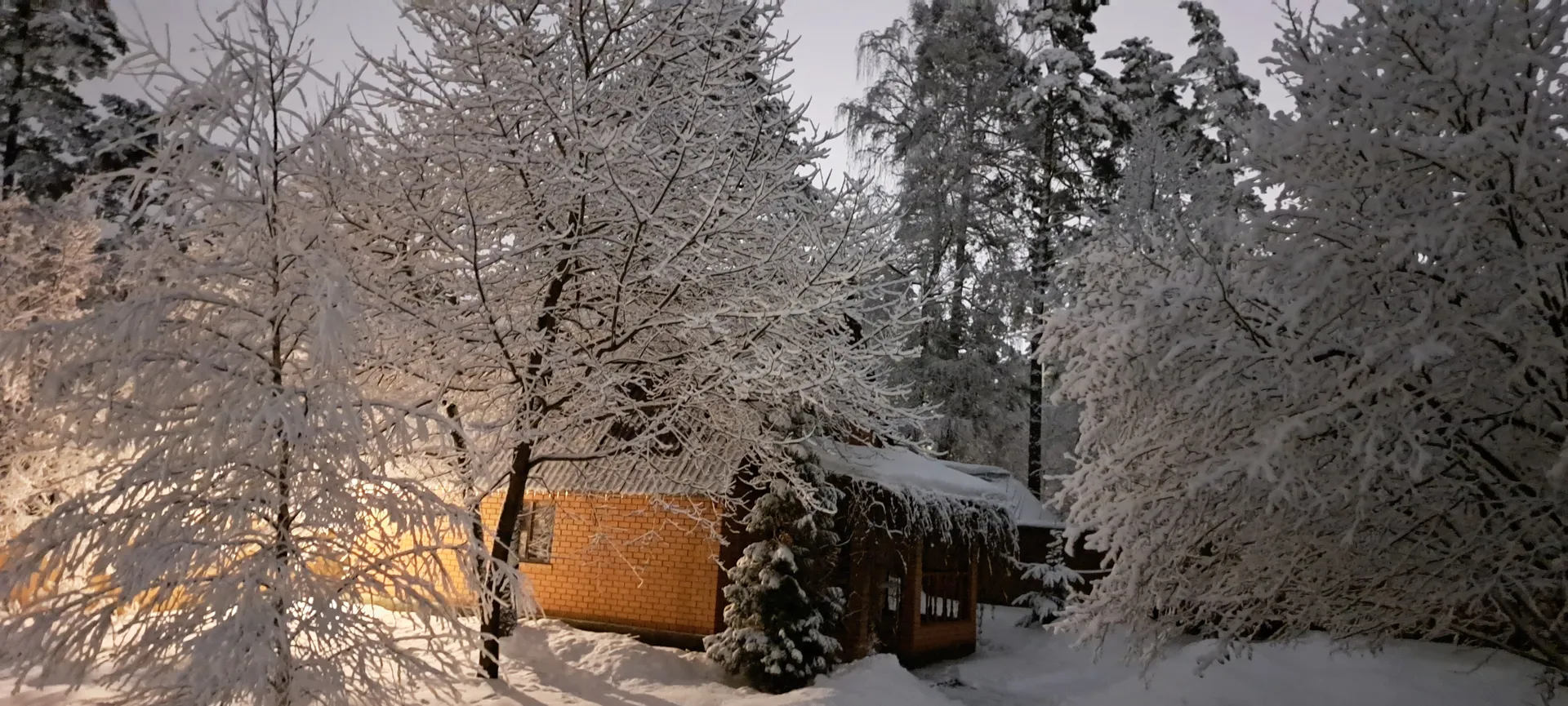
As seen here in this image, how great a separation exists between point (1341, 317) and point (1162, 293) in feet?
3.53

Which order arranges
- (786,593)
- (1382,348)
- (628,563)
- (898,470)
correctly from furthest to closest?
1. (898,470)
2. (628,563)
3. (786,593)
4. (1382,348)

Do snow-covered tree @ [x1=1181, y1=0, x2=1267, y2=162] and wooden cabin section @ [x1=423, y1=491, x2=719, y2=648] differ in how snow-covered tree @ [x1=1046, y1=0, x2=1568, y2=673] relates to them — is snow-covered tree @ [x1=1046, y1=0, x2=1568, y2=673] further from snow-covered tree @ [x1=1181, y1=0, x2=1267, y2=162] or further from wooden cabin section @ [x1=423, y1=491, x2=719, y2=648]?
snow-covered tree @ [x1=1181, y1=0, x2=1267, y2=162]

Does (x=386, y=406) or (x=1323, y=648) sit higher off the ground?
(x=386, y=406)

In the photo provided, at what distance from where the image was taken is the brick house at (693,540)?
11703 millimetres

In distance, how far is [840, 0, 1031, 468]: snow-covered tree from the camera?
72.0 ft

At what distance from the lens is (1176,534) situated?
19.8 ft

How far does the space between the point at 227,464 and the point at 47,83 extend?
2080cm

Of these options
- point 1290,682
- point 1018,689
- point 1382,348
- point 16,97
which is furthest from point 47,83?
point 1290,682

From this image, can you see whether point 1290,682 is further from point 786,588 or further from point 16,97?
point 16,97

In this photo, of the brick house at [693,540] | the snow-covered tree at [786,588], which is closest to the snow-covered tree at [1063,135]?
the brick house at [693,540]

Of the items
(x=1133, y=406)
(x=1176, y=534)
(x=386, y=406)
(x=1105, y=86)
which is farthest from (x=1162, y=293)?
(x=1105, y=86)

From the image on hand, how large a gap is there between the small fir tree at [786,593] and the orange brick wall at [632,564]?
919 mm

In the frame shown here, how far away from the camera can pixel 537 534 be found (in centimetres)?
1314

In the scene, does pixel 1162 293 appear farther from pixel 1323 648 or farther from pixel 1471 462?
pixel 1323 648
